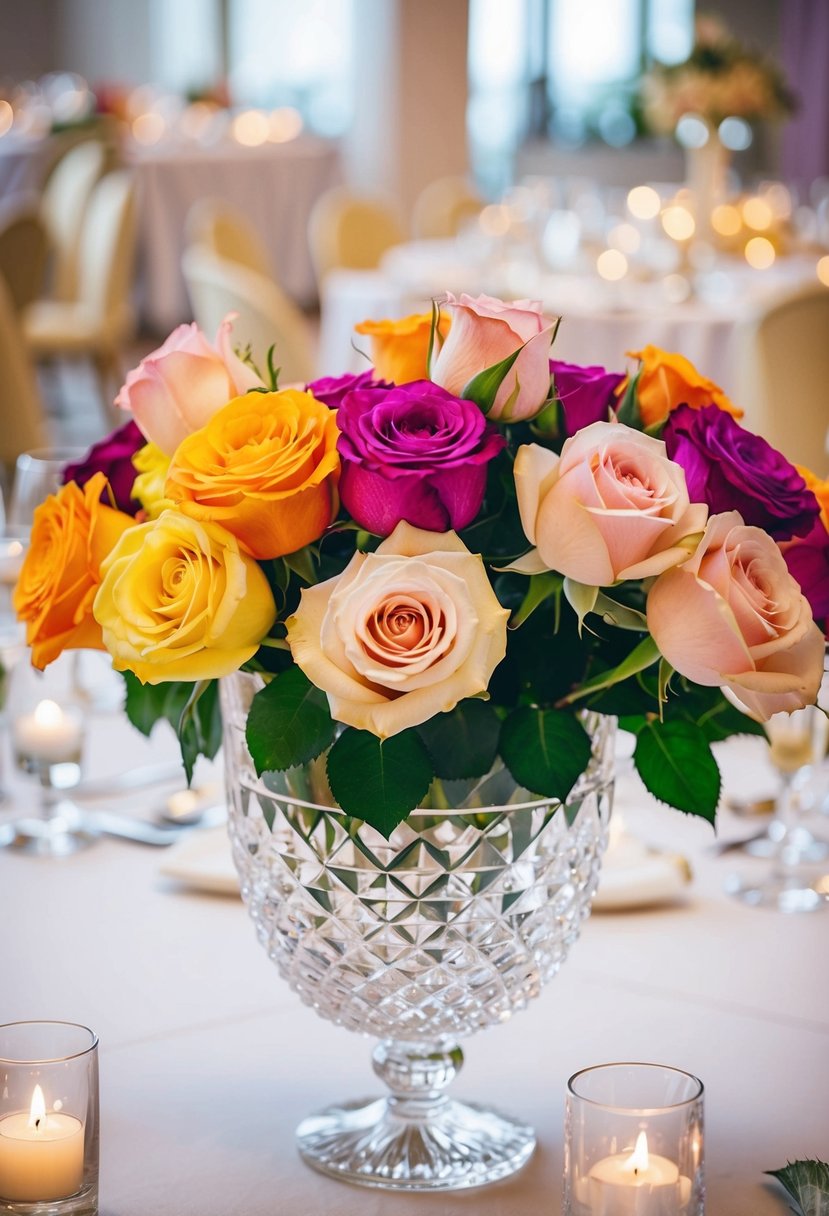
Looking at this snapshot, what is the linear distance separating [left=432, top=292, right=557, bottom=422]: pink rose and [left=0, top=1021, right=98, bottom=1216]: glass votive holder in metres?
0.34

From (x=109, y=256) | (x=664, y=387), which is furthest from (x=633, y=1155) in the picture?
(x=109, y=256)

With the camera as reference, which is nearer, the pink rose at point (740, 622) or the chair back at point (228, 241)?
the pink rose at point (740, 622)

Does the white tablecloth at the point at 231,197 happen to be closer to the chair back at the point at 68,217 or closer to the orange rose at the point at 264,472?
the chair back at the point at 68,217

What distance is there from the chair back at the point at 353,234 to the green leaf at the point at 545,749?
5.07m

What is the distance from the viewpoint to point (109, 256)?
593cm

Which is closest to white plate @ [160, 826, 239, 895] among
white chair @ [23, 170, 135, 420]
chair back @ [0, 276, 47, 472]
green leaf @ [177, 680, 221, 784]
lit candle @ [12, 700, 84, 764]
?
lit candle @ [12, 700, 84, 764]

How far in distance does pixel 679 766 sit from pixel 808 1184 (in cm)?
21

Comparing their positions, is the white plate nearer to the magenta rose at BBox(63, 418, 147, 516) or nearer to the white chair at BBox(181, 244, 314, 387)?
the magenta rose at BBox(63, 418, 147, 516)

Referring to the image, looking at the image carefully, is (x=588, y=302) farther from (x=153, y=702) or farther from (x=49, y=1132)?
(x=49, y=1132)

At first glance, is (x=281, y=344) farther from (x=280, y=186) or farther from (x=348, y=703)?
(x=280, y=186)

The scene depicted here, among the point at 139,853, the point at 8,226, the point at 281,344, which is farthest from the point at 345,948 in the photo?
the point at 8,226

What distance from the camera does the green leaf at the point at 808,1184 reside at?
2.38 ft

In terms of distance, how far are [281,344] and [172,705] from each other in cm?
273

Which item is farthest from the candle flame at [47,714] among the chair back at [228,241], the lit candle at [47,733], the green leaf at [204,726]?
the chair back at [228,241]
